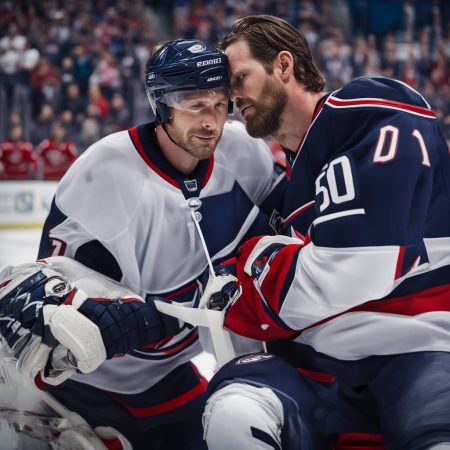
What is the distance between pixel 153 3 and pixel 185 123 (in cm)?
995

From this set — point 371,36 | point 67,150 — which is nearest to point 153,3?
point 371,36

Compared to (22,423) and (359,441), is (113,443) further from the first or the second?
(359,441)

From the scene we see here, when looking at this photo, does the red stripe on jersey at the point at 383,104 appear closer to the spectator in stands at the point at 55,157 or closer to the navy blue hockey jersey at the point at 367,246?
the navy blue hockey jersey at the point at 367,246

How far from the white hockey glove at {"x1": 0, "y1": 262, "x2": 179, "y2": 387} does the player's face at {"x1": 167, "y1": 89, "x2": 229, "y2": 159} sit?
1.33ft

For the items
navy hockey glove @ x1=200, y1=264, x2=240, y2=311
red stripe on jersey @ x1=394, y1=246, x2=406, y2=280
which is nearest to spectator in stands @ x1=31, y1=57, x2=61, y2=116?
navy hockey glove @ x1=200, y1=264, x2=240, y2=311

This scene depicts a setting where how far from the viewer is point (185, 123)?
70.8 inches

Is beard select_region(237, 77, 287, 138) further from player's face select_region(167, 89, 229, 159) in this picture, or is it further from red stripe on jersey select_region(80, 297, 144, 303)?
red stripe on jersey select_region(80, 297, 144, 303)

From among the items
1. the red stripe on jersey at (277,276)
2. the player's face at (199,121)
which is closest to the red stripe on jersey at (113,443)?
the red stripe on jersey at (277,276)

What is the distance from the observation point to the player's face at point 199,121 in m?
1.78

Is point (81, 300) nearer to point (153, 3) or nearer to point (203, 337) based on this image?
point (203, 337)

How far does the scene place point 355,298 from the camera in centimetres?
138

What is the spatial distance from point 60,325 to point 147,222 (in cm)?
37

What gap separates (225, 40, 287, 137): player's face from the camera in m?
1.87

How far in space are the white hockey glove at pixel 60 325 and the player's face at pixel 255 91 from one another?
563 millimetres
